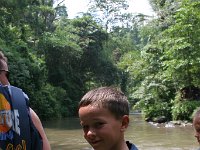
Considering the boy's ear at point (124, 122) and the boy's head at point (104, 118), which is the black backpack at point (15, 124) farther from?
the boy's ear at point (124, 122)

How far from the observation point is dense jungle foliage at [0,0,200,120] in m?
17.8

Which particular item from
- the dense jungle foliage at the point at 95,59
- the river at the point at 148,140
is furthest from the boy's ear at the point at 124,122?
the dense jungle foliage at the point at 95,59

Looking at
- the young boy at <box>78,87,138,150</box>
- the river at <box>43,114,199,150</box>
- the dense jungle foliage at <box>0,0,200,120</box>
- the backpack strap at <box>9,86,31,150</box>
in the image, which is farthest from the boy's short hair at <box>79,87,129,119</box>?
the dense jungle foliage at <box>0,0,200,120</box>

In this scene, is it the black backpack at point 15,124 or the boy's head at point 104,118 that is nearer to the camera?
the boy's head at point 104,118

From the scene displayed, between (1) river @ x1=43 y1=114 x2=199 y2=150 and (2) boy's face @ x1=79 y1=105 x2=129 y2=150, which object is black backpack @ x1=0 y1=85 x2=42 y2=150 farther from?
(1) river @ x1=43 y1=114 x2=199 y2=150

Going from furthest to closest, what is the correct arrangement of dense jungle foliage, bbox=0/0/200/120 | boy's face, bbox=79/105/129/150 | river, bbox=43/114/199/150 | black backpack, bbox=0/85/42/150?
1. dense jungle foliage, bbox=0/0/200/120
2. river, bbox=43/114/199/150
3. black backpack, bbox=0/85/42/150
4. boy's face, bbox=79/105/129/150

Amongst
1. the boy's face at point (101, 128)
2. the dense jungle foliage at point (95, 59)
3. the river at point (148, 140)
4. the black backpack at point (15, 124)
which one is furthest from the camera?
the dense jungle foliage at point (95, 59)

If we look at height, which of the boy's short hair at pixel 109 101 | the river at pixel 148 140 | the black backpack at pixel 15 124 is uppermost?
the boy's short hair at pixel 109 101

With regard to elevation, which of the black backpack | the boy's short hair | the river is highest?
the boy's short hair

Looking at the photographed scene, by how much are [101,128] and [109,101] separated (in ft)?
0.37

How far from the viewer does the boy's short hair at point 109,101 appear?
5.30ft

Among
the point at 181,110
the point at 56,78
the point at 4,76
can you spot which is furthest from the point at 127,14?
the point at 4,76

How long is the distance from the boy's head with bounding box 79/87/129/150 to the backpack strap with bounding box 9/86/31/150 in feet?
1.44

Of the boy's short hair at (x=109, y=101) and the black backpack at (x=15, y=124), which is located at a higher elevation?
the boy's short hair at (x=109, y=101)
